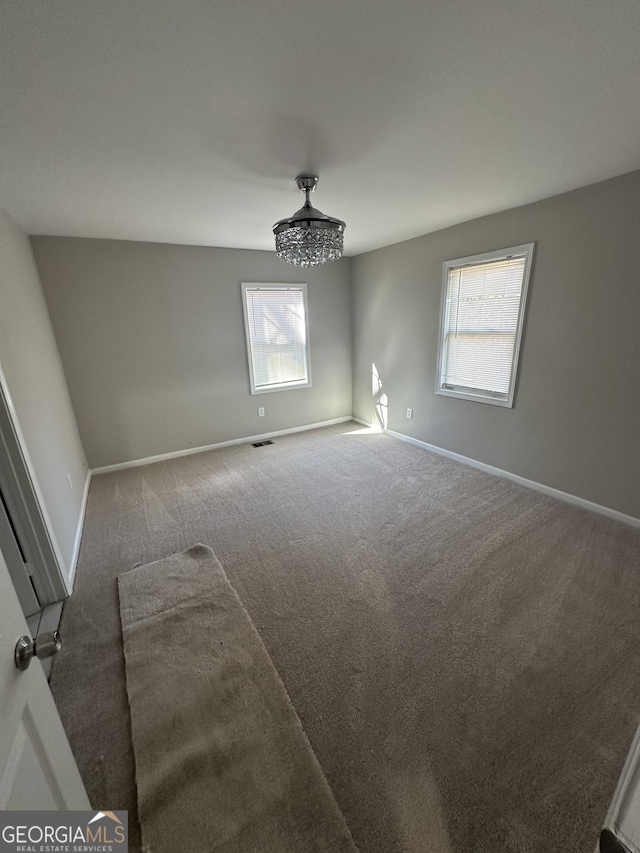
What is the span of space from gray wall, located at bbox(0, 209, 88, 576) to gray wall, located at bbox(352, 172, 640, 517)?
140 inches

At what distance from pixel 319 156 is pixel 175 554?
103 inches

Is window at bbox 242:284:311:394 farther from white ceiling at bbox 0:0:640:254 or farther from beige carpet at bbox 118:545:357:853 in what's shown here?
beige carpet at bbox 118:545:357:853

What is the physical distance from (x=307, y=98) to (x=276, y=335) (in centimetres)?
302

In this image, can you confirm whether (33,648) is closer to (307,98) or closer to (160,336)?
(307,98)

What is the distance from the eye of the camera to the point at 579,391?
8.52 ft

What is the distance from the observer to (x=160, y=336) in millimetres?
3633

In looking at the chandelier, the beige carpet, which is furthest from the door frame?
the chandelier

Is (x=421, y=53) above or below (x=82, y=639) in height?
above

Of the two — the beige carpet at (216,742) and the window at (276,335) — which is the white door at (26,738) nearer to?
the beige carpet at (216,742)

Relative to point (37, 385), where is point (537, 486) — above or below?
below

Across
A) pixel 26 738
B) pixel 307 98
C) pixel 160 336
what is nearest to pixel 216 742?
pixel 26 738

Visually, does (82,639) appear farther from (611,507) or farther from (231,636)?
(611,507)

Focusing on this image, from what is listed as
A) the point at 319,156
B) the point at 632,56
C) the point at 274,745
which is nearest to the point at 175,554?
the point at 274,745

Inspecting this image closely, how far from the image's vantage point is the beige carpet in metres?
1.01
